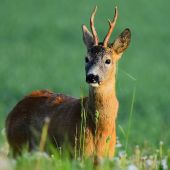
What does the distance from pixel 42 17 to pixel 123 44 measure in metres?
28.2

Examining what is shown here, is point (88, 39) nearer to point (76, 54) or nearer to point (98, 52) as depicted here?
point (98, 52)

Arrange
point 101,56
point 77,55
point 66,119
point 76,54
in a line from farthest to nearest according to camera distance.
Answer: point 76,54
point 77,55
point 101,56
point 66,119

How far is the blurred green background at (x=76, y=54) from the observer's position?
21.2 meters

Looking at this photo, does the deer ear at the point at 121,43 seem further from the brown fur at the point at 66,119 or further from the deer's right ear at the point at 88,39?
the brown fur at the point at 66,119

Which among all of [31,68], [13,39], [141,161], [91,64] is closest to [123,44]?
[91,64]

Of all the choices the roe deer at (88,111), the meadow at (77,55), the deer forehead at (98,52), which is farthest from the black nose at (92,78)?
the meadow at (77,55)

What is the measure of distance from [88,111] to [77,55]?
71.1 ft

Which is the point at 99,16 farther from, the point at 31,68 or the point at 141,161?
the point at 141,161

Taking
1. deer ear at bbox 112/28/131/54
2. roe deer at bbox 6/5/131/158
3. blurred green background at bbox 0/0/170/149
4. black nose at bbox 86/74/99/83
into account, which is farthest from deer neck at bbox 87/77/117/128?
blurred green background at bbox 0/0/170/149

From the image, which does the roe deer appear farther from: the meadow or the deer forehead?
the meadow

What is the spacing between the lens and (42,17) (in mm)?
37438

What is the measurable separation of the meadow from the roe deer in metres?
5.17

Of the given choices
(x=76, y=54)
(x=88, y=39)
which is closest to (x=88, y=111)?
(x=88, y=39)

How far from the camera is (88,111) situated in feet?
29.0
